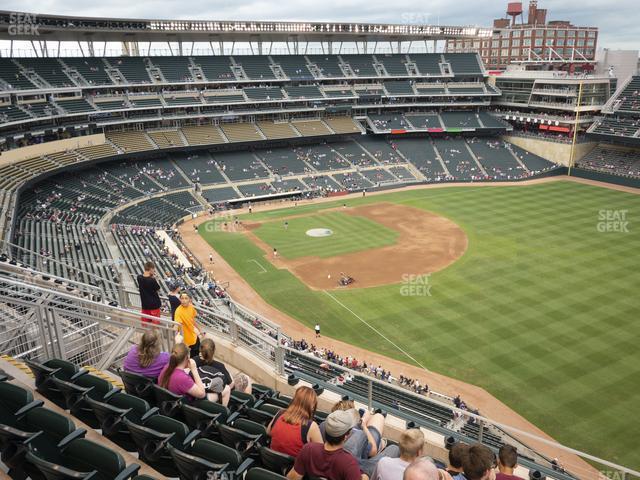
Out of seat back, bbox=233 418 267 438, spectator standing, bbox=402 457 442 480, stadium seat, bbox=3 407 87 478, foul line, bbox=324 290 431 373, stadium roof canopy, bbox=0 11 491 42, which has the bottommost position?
foul line, bbox=324 290 431 373

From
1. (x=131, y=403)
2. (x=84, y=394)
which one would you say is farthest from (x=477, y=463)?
(x=84, y=394)

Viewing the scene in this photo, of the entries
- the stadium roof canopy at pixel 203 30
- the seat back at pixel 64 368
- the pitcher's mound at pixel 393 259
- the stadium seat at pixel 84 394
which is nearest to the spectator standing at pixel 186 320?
the seat back at pixel 64 368

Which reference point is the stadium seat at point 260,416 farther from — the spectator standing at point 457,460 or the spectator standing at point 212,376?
the spectator standing at point 457,460

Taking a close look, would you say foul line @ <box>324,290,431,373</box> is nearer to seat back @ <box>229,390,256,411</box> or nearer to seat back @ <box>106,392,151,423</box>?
seat back @ <box>229,390,256,411</box>

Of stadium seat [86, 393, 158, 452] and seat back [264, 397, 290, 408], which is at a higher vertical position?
stadium seat [86, 393, 158, 452]

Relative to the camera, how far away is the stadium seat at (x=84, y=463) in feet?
Result: 18.1

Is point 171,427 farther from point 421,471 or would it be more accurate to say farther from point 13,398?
point 421,471

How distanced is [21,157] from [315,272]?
106 feet

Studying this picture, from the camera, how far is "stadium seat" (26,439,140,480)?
5.51 m

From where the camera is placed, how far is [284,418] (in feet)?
21.7

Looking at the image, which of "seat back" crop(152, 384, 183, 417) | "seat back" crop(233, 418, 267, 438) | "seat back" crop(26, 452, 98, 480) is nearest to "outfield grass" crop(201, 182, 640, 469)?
"seat back" crop(233, 418, 267, 438)

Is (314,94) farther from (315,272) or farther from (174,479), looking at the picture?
(174,479)

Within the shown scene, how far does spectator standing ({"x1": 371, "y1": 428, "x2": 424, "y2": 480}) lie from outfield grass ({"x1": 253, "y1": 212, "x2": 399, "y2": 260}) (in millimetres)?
37450

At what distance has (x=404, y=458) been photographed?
588cm
